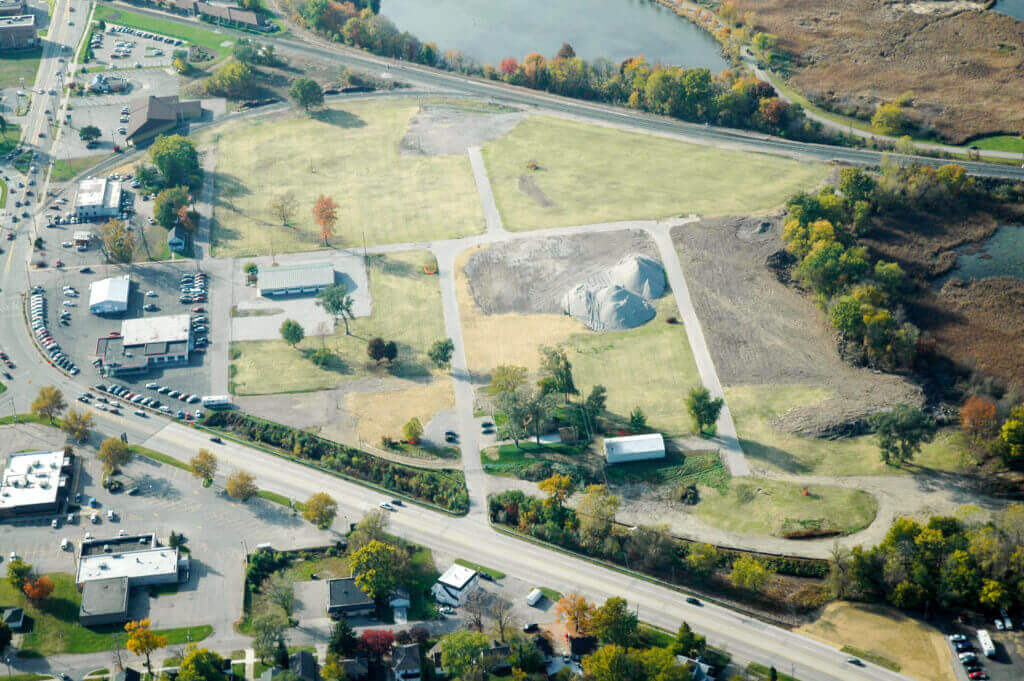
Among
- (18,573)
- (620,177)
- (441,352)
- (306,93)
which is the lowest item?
(18,573)

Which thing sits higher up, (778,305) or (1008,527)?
(778,305)

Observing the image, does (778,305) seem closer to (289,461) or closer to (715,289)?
(715,289)

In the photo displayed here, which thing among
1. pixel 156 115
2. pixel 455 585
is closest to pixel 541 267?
pixel 455 585

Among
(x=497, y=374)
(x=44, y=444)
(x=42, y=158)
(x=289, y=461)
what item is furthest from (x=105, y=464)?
(x=42, y=158)

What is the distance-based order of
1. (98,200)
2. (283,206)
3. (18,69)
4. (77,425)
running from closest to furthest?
(77,425) < (98,200) < (283,206) < (18,69)

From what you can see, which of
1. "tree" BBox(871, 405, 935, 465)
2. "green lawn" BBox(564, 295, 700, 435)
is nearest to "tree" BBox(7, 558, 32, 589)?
"green lawn" BBox(564, 295, 700, 435)

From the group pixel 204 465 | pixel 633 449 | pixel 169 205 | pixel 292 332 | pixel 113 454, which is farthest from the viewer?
pixel 169 205

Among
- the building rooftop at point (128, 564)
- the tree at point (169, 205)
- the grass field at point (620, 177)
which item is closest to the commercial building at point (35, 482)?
the building rooftop at point (128, 564)

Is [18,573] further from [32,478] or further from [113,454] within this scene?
[113,454]
